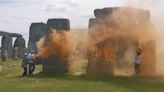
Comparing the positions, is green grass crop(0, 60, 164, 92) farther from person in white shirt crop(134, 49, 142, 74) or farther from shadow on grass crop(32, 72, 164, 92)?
person in white shirt crop(134, 49, 142, 74)

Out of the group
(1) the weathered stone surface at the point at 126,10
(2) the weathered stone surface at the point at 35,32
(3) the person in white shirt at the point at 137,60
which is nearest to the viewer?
(3) the person in white shirt at the point at 137,60

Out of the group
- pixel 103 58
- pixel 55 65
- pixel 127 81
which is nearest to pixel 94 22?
pixel 103 58

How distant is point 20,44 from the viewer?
227 ft

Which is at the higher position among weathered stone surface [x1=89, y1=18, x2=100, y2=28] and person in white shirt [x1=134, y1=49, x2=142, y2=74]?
weathered stone surface [x1=89, y1=18, x2=100, y2=28]

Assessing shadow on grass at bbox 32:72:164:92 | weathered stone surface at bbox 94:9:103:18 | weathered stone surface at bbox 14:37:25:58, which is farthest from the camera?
weathered stone surface at bbox 14:37:25:58

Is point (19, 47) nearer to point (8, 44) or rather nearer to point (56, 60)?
point (8, 44)

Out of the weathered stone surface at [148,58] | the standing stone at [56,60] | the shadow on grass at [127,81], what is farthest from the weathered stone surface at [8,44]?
the shadow on grass at [127,81]

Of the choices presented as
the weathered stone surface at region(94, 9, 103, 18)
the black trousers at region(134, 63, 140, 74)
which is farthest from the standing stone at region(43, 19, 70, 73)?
the black trousers at region(134, 63, 140, 74)

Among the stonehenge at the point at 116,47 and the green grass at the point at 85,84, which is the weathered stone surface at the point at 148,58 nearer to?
the stonehenge at the point at 116,47

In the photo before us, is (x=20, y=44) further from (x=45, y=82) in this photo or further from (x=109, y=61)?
(x=45, y=82)

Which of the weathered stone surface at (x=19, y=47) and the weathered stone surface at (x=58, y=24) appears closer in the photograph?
the weathered stone surface at (x=58, y=24)

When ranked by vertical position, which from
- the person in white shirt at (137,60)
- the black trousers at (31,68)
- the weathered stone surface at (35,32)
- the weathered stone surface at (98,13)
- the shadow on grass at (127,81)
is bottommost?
the shadow on grass at (127,81)

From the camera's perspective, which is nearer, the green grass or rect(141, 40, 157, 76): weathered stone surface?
the green grass

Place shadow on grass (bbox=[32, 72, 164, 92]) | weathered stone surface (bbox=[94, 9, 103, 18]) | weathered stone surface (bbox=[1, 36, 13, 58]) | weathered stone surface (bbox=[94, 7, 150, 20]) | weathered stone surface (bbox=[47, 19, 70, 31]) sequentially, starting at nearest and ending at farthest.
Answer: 1. shadow on grass (bbox=[32, 72, 164, 92])
2. weathered stone surface (bbox=[94, 7, 150, 20])
3. weathered stone surface (bbox=[94, 9, 103, 18])
4. weathered stone surface (bbox=[47, 19, 70, 31])
5. weathered stone surface (bbox=[1, 36, 13, 58])
